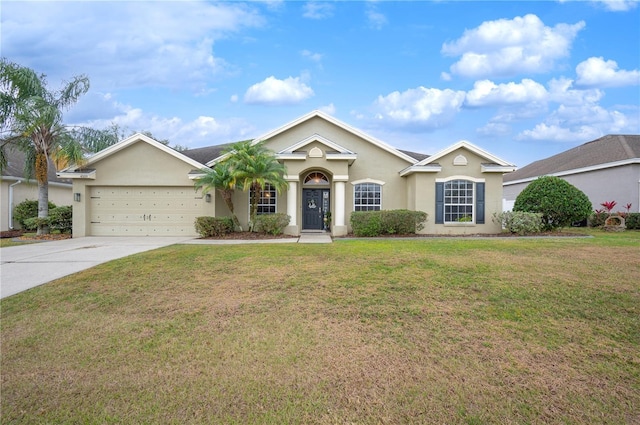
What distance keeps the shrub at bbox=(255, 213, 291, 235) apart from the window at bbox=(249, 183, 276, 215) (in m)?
1.82

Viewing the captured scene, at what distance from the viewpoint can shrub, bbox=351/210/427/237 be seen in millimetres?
14461

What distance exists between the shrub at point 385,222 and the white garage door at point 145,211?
7.49 m

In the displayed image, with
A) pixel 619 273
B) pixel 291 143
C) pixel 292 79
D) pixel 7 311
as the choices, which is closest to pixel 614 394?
pixel 619 273

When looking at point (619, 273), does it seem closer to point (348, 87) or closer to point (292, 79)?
point (348, 87)

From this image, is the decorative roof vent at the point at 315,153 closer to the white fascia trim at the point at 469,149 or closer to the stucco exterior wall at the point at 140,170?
the white fascia trim at the point at 469,149

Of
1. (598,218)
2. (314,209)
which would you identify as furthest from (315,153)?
(598,218)

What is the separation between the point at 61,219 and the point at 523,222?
21.5 metres

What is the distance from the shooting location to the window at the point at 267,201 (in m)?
16.7

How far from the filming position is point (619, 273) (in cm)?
724

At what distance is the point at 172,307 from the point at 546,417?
5288 millimetres

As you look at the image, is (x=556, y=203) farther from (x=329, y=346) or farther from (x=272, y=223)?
(x=329, y=346)

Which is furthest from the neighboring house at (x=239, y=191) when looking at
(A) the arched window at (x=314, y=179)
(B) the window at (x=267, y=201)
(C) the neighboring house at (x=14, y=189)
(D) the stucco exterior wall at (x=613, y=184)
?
(D) the stucco exterior wall at (x=613, y=184)

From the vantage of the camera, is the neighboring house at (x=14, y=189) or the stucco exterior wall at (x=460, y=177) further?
the neighboring house at (x=14, y=189)

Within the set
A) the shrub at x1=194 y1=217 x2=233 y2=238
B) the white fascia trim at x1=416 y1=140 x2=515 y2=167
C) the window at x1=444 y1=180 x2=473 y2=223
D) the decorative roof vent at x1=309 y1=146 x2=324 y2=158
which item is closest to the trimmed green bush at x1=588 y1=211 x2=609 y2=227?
the white fascia trim at x1=416 y1=140 x2=515 y2=167
